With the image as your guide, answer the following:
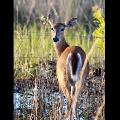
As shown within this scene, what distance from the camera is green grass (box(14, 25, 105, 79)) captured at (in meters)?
3.44

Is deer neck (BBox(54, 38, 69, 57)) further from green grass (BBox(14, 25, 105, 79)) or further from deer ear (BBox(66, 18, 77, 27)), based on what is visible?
deer ear (BBox(66, 18, 77, 27))

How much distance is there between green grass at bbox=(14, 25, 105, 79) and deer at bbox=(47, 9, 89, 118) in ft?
0.15

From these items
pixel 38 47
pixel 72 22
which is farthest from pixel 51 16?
pixel 38 47

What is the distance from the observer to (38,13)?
3432mm

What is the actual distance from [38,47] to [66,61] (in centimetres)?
29

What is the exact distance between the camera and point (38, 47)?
3469 millimetres

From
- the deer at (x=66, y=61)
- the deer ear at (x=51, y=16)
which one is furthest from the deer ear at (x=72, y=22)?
the deer ear at (x=51, y=16)

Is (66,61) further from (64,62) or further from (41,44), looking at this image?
(41,44)

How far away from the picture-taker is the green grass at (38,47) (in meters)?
3.44

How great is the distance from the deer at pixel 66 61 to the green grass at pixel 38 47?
5 centimetres
